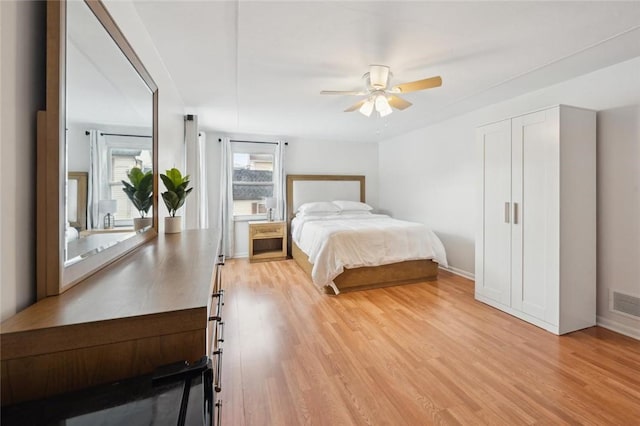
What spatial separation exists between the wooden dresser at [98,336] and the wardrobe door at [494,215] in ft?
9.75

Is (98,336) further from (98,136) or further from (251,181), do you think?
(251,181)

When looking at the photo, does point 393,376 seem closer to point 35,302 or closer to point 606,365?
point 606,365

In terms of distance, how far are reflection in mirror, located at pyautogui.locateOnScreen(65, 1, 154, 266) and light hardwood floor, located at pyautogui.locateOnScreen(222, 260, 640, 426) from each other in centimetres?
118

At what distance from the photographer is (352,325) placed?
2527 mm

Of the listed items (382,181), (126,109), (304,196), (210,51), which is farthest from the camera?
(382,181)

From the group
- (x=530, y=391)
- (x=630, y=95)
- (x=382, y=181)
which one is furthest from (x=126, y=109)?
(x=382, y=181)

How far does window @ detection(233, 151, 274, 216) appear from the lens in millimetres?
5289

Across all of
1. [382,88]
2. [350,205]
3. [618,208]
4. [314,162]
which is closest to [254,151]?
[314,162]

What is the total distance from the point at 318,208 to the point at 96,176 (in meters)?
4.15

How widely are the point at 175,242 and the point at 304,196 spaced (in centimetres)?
388

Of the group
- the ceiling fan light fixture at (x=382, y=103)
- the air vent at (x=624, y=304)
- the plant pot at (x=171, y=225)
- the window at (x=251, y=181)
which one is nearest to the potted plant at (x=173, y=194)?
the plant pot at (x=171, y=225)

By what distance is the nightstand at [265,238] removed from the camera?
195 inches

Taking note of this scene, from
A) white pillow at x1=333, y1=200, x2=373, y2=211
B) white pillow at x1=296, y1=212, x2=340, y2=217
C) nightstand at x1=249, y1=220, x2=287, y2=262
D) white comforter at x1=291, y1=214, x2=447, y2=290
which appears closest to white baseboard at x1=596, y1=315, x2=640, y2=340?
white comforter at x1=291, y1=214, x2=447, y2=290

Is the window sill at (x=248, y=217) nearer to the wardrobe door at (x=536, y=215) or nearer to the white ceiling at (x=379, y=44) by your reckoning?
the white ceiling at (x=379, y=44)
